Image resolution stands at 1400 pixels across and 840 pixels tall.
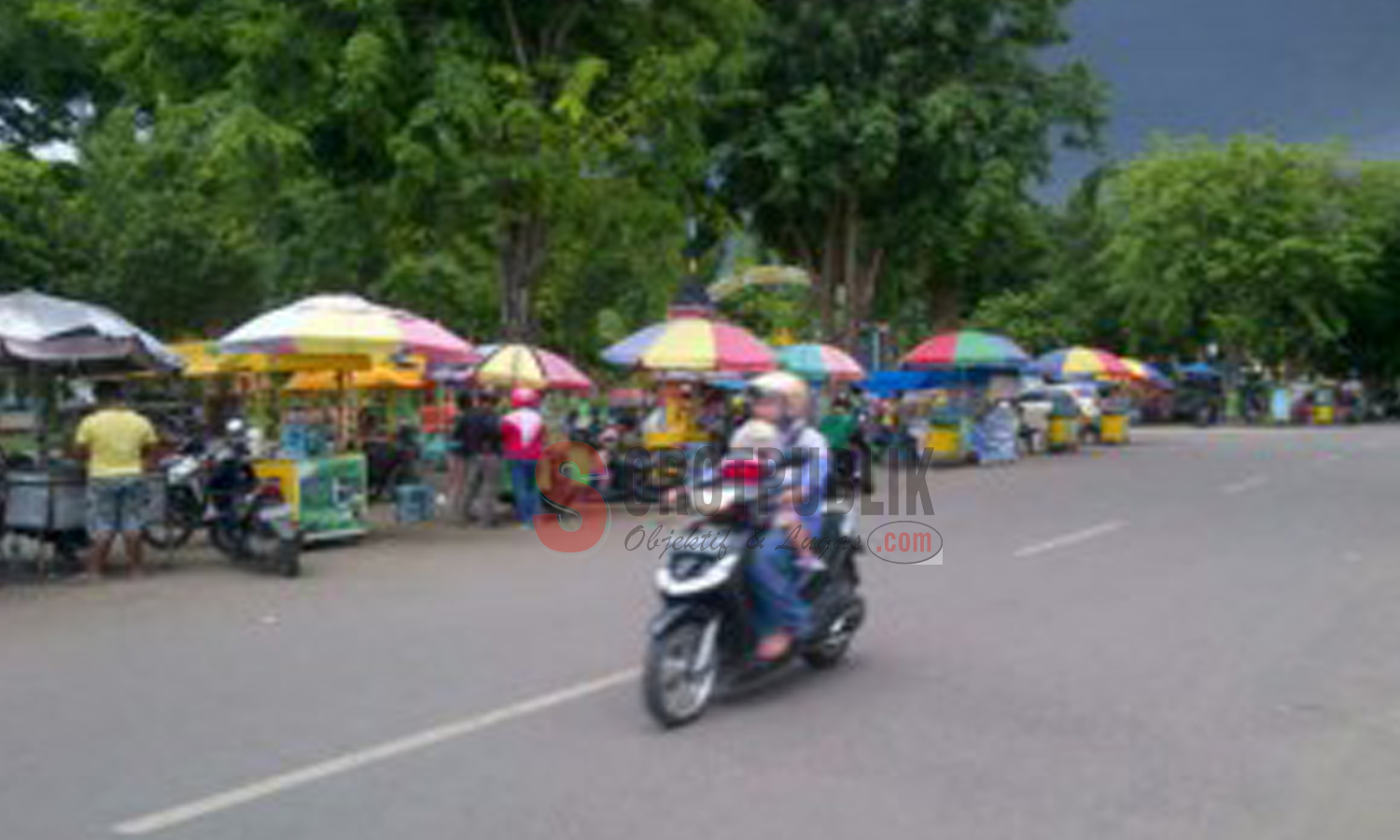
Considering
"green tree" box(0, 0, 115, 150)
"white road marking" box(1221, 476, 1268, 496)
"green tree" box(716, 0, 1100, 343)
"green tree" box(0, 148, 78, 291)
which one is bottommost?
"white road marking" box(1221, 476, 1268, 496)

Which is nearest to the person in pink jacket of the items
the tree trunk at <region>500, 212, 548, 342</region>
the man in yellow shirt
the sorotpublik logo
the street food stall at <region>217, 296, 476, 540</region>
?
the sorotpublik logo

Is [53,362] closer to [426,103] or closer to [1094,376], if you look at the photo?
[426,103]

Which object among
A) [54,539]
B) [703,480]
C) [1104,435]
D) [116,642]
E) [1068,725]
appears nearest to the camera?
[1068,725]

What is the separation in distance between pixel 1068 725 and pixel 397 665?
399 cm

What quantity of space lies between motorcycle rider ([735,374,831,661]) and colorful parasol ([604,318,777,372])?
1170 centimetres

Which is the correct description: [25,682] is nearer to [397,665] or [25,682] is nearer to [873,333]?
[397,665]

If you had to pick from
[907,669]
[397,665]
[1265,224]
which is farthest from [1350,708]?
[1265,224]

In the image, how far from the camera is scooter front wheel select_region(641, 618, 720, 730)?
7.13 m

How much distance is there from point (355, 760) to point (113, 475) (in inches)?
287

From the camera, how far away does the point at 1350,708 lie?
7664 mm

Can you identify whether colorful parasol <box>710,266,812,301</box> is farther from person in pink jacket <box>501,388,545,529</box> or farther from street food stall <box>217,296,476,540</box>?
street food stall <box>217,296,476,540</box>

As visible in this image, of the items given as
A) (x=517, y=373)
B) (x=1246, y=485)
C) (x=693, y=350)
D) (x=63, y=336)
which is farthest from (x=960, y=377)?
(x=63, y=336)

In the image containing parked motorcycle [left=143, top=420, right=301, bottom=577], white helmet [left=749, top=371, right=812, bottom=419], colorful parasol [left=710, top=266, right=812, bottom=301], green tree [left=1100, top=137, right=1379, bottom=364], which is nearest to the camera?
white helmet [left=749, top=371, right=812, bottom=419]

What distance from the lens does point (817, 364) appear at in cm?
2520
